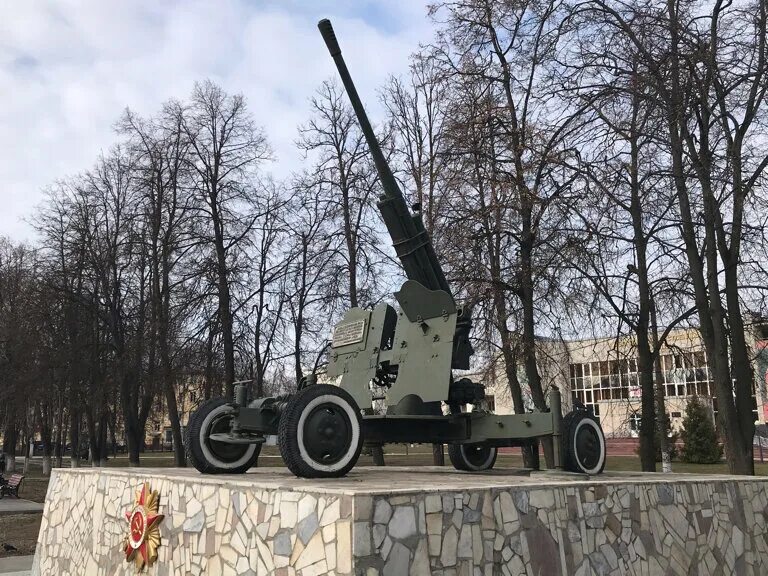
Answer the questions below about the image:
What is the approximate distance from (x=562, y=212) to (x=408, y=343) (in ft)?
15.8

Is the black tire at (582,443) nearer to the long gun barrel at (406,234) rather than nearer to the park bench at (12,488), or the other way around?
the long gun barrel at (406,234)

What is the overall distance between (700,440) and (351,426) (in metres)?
30.8

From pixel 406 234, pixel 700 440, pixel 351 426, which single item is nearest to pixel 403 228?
pixel 406 234

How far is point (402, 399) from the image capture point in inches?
291

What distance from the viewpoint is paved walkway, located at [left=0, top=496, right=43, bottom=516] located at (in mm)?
16306

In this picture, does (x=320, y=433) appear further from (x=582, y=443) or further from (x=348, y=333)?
(x=582, y=443)

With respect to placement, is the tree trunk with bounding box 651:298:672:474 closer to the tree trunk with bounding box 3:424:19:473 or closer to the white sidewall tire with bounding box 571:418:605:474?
the white sidewall tire with bounding box 571:418:605:474

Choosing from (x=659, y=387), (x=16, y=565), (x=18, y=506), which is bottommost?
(x=16, y=565)

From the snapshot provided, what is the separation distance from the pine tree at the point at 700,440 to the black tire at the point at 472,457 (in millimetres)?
26864

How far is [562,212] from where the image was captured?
11.4m

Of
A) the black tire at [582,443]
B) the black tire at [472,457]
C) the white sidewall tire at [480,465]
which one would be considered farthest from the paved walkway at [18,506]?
the black tire at [582,443]

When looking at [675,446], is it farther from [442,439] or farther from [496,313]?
[442,439]

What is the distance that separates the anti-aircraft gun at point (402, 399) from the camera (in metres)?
6.98

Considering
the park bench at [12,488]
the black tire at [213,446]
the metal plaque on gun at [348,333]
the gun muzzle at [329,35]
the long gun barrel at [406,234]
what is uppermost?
the gun muzzle at [329,35]
